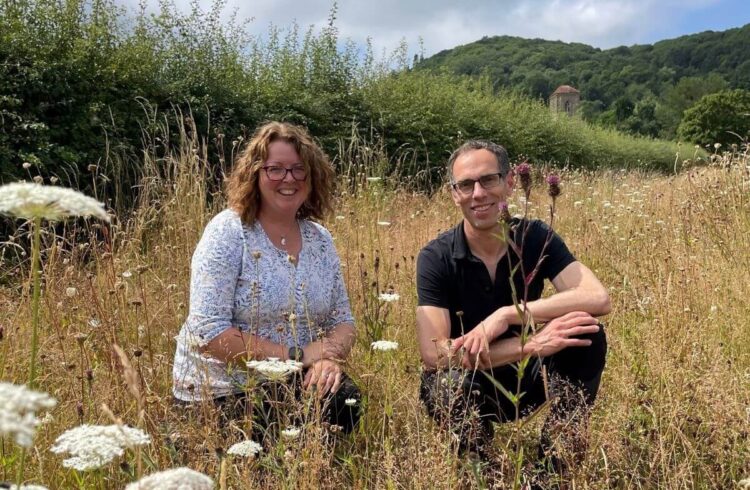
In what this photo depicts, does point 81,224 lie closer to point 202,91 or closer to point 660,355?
point 202,91

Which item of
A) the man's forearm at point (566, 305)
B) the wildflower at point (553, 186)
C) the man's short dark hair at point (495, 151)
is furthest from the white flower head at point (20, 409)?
the man's short dark hair at point (495, 151)

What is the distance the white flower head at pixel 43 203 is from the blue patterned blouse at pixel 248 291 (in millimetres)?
1505

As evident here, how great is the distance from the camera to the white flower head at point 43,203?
0.74m

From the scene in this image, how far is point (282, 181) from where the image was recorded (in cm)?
272

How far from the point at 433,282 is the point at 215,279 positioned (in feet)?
2.94

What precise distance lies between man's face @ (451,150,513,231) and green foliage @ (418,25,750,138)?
174ft

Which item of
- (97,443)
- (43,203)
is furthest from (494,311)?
(43,203)

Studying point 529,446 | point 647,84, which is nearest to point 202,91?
point 529,446

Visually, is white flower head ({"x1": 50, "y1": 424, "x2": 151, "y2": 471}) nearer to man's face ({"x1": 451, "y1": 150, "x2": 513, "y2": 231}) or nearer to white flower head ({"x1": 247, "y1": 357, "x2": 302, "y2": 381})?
white flower head ({"x1": 247, "y1": 357, "x2": 302, "y2": 381})

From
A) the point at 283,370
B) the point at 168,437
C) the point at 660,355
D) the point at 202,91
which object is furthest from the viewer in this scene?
the point at 202,91

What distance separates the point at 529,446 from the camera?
259cm

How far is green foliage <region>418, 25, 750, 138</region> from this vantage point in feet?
204

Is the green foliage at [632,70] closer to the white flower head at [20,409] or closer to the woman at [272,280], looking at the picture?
the woman at [272,280]

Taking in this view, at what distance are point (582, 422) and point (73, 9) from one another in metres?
6.24
